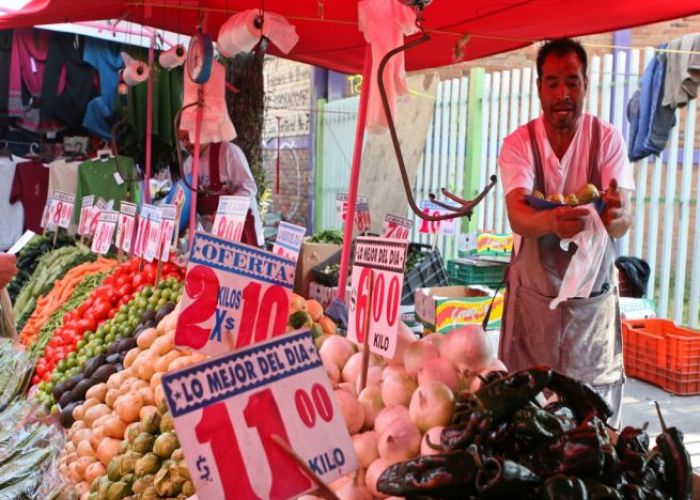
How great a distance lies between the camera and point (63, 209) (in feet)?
18.4

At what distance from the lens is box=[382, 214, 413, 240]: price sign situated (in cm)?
274

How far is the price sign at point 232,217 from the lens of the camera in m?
3.20

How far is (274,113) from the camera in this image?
43.3 feet

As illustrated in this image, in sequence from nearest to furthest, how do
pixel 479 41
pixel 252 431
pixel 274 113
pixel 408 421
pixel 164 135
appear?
pixel 252 431 < pixel 408 421 < pixel 479 41 < pixel 164 135 < pixel 274 113

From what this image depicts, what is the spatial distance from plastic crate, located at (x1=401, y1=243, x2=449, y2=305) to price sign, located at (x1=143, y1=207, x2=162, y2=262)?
81.8 inches

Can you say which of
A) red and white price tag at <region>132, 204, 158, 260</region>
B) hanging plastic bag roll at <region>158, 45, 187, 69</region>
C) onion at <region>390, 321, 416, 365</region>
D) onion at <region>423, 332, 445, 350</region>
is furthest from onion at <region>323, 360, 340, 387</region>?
hanging plastic bag roll at <region>158, 45, 187, 69</region>

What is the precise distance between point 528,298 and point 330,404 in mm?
1696

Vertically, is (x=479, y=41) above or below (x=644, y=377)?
above

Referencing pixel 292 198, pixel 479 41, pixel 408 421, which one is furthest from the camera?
pixel 292 198

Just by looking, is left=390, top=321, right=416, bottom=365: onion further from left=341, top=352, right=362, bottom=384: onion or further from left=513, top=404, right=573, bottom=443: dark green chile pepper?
left=513, top=404, right=573, bottom=443: dark green chile pepper

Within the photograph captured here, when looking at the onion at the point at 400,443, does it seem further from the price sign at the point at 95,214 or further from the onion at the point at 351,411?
the price sign at the point at 95,214

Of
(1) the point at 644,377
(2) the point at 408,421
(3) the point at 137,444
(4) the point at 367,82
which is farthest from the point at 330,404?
(1) the point at 644,377

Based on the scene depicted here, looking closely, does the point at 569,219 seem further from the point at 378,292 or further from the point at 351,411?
the point at 351,411

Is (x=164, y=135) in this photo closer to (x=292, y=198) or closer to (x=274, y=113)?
(x=292, y=198)
